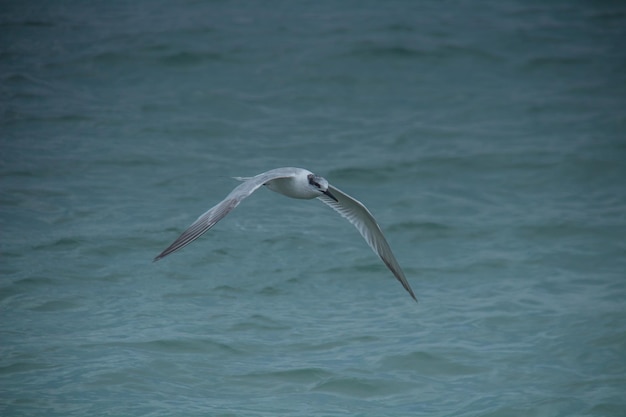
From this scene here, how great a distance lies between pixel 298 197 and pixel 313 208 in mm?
4386

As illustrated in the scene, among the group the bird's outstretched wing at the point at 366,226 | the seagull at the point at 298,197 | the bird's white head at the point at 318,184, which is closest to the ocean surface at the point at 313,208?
the bird's outstretched wing at the point at 366,226

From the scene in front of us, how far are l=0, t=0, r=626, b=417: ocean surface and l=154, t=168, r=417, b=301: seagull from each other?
106 cm

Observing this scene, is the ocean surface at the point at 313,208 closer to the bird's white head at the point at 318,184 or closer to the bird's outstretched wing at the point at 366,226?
the bird's outstretched wing at the point at 366,226

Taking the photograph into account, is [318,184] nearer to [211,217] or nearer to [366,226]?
[366,226]

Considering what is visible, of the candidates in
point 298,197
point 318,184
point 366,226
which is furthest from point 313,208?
point 318,184

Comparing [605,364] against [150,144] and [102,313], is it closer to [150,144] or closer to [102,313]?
[102,313]

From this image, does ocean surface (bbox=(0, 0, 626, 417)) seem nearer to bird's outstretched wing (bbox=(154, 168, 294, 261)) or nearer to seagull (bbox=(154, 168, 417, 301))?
seagull (bbox=(154, 168, 417, 301))

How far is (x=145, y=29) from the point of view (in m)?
19.6

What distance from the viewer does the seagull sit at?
25.5 ft

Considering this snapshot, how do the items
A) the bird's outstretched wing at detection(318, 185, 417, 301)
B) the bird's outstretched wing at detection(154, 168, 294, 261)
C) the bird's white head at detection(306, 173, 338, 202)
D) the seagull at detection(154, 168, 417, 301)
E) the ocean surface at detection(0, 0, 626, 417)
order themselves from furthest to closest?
the bird's outstretched wing at detection(318, 185, 417, 301), the ocean surface at detection(0, 0, 626, 417), the bird's white head at detection(306, 173, 338, 202), the seagull at detection(154, 168, 417, 301), the bird's outstretched wing at detection(154, 168, 294, 261)

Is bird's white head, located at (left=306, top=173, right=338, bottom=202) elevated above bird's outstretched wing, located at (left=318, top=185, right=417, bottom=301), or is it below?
above

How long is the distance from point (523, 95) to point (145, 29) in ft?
24.9

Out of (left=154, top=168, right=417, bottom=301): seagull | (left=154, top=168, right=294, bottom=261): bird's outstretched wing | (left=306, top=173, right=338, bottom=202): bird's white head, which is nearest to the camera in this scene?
(left=154, top=168, right=294, bottom=261): bird's outstretched wing

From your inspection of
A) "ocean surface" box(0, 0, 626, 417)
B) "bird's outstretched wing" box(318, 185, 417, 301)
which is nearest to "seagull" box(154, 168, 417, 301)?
"bird's outstretched wing" box(318, 185, 417, 301)
